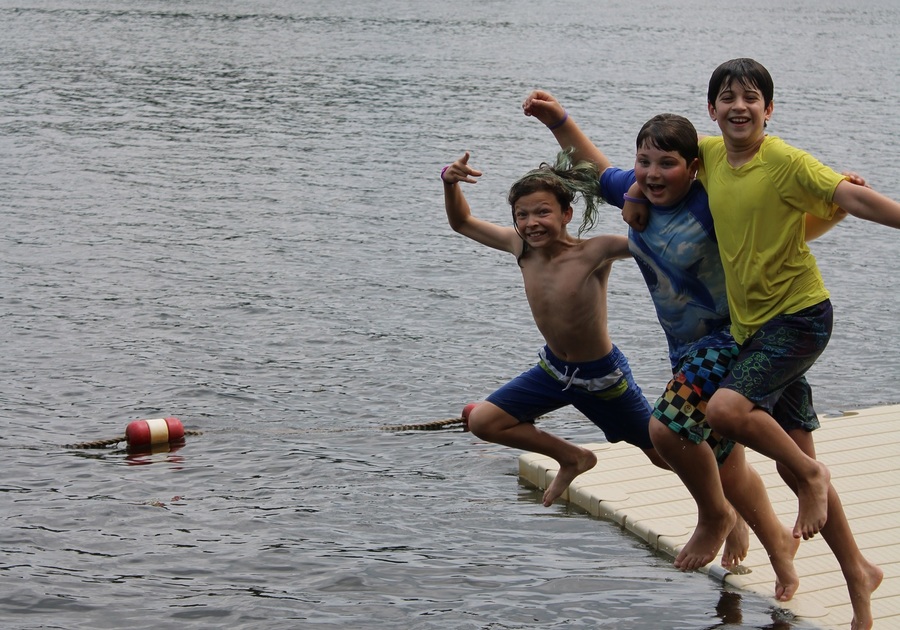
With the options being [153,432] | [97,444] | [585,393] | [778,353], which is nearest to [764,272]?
[778,353]

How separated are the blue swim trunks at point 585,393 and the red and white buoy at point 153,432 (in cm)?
484

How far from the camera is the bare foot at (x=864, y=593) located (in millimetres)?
6145

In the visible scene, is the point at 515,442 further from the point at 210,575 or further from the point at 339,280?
the point at 339,280

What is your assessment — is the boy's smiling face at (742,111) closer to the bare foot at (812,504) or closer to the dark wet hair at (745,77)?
the dark wet hair at (745,77)

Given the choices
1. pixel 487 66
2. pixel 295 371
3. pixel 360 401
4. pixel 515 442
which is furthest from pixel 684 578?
pixel 487 66

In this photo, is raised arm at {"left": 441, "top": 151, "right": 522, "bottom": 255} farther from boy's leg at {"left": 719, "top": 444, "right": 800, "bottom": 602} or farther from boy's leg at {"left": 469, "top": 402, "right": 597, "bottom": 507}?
boy's leg at {"left": 719, "top": 444, "right": 800, "bottom": 602}

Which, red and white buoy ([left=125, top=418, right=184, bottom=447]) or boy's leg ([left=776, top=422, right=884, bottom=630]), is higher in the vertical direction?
boy's leg ([left=776, top=422, right=884, bottom=630])

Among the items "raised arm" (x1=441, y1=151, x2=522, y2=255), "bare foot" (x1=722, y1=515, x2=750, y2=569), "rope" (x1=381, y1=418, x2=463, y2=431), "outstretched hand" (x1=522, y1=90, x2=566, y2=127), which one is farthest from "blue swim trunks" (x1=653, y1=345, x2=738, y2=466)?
"rope" (x1=381, y1=418, x2=463, y2=431)

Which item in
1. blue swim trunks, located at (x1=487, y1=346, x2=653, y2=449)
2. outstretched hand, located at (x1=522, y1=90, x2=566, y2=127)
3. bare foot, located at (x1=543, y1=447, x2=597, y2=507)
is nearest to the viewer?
outstretched hand, located at (x1=522, y1=90, x2=566, y2=127)

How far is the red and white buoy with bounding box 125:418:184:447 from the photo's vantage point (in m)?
10.9

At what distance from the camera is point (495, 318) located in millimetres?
15195

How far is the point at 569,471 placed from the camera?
23.8ft

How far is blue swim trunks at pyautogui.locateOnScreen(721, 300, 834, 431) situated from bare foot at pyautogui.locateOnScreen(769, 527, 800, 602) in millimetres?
1228

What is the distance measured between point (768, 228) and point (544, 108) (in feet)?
5.28
